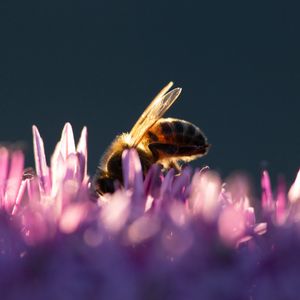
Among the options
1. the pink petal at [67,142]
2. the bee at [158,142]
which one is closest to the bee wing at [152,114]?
the bee at [158,142]

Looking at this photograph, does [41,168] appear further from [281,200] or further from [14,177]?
[281,200]

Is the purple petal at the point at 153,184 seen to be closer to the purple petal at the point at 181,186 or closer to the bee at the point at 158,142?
the purple petal at the point at 181,186

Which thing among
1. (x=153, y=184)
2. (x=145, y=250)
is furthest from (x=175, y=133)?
(x=145, y=250)

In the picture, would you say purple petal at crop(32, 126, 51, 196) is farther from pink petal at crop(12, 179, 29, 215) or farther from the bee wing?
the bee wing

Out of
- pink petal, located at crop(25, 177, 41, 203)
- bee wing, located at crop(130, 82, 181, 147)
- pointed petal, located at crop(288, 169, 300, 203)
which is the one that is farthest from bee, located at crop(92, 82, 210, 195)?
pointed petal, located at crop(288, 169, 300, 203)

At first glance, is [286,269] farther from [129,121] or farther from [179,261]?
[129,121]

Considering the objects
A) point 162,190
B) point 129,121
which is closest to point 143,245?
point 162,190
